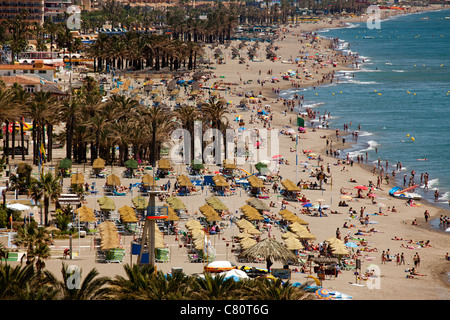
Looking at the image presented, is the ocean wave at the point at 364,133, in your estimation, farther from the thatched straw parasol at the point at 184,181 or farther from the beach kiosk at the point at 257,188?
the thatched straw parasol at the point at 184,181

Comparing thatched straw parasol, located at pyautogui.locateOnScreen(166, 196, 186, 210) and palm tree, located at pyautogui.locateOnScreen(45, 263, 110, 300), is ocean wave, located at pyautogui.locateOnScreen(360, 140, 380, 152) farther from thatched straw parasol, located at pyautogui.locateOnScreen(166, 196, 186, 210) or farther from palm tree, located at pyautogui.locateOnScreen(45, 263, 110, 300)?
palm tree, located at pyautogui.locateOnScreen(45, 263, 110, 300)

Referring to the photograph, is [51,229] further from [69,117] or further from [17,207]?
[69,117]

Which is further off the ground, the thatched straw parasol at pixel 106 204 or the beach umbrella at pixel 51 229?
the thatched straw parasol at pixel 106 204

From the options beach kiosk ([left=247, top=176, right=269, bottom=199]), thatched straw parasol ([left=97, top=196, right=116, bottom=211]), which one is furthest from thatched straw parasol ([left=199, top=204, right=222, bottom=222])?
beach kiosk ([left=247, top=176, right=269, bottom=199])

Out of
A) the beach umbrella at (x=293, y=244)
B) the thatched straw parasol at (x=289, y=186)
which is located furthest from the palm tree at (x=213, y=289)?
the thatched straw parasol at (x=289, y=186)

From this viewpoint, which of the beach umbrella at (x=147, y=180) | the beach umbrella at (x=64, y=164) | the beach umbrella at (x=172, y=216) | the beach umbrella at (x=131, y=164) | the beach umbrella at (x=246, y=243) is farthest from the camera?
the beach umbrella at (x=131, y=164)

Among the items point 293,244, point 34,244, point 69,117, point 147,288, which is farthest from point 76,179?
point 147,288

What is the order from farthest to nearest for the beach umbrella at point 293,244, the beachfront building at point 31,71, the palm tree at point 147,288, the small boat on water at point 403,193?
the beachfront building at point 31,71 < the small boat on water at point 403,193 < the beach umbrella at point 293,244 < the palm tree at point 147,288
